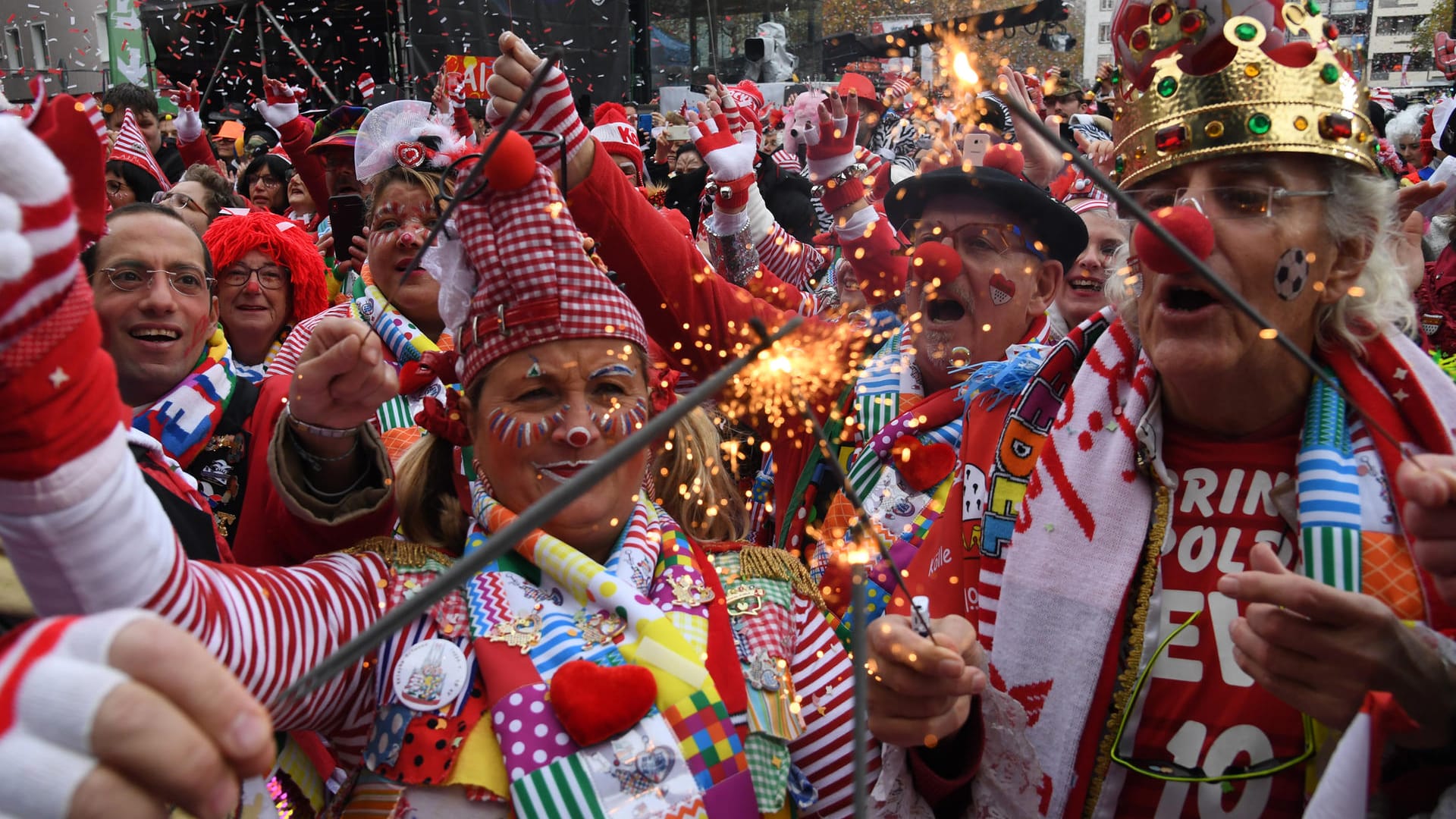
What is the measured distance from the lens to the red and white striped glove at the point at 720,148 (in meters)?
4.73

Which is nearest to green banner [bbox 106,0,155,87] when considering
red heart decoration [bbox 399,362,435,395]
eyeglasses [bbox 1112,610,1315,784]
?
red heart decoration [bbox 399,362,435,395]

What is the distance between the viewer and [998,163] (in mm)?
3416

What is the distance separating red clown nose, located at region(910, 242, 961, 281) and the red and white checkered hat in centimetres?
146

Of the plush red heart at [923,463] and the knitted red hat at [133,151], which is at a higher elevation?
the knitted red hat at [133,151]

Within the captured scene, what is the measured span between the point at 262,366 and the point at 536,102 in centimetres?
213

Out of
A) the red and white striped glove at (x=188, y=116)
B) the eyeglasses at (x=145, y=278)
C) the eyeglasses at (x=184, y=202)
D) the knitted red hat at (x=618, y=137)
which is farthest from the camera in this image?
the red and white striped glove at (x=188, y=116)

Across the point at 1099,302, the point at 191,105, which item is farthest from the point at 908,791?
the point at 191,105

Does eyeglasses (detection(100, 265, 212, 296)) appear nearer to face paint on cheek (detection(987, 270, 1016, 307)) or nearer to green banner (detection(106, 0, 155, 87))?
face paint on cheek (detection(987, 270, 1016, 307))

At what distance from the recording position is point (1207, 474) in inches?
75.9

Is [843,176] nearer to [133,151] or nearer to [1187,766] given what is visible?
[1187,766]

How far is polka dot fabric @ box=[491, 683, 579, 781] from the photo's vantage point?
1.76 meters

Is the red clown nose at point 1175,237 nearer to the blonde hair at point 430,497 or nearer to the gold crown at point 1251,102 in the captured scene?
the gold crown at point 1251,102

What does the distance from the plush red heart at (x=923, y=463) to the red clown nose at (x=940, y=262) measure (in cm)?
63

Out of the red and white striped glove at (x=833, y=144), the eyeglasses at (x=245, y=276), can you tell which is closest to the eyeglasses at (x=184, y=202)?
the eyeglasses at (x=245, y=276)
